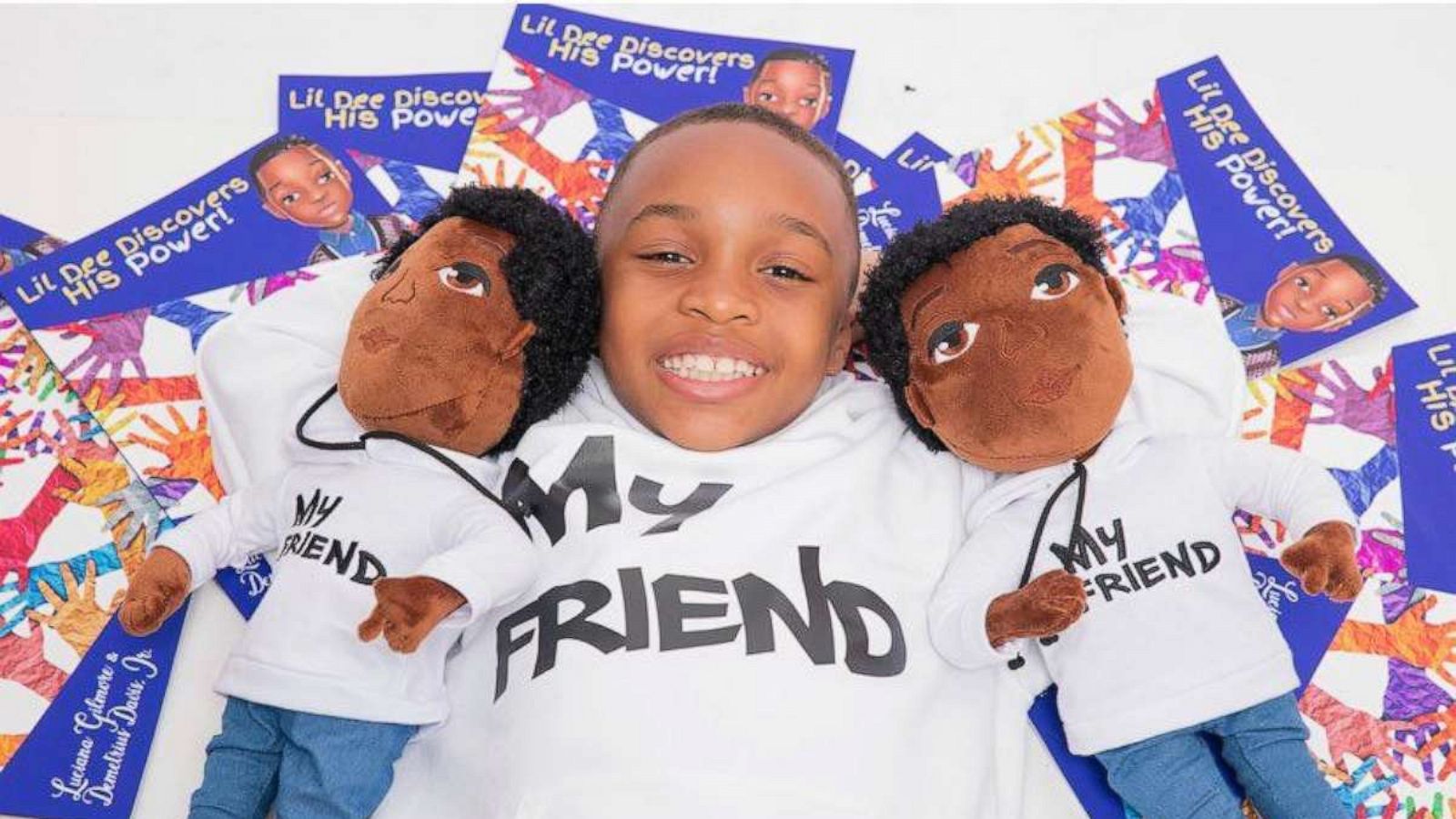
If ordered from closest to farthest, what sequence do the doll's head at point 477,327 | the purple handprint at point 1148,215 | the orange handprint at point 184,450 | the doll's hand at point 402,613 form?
the doll's hand at point 402,613, the doll's head at point 477,327, the orange handprint at point 184,450, the purple handprint at point 1148,215

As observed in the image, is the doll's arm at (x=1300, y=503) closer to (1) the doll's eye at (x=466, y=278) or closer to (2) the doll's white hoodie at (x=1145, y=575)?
(2) the doll's white hoodie at (x=1145, y=575)

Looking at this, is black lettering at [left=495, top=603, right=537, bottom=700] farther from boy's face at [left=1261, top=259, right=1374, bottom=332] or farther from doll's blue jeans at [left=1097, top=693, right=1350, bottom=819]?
boy's face at [left=1261, top=259, right=1374, bottom=332]

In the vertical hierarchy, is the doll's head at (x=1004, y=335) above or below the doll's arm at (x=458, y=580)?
above

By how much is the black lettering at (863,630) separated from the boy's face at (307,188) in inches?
25.9

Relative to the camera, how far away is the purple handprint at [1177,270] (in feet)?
3.91

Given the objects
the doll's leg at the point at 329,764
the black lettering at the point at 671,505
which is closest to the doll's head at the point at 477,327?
the black lettering at the point at 671,505

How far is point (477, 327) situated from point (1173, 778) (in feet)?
1.98

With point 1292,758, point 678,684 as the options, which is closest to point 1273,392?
point 1292,758

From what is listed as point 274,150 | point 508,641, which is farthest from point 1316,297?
point 274,150

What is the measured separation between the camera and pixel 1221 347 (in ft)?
3.43

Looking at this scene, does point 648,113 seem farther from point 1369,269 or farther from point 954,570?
point 1369,269

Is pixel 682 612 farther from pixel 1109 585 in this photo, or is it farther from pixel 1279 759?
pixel 1279 759

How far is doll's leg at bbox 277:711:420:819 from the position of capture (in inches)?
34.8

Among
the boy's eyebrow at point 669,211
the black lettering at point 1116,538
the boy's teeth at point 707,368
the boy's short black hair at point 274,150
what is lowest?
the black lettering at point 1116,538
